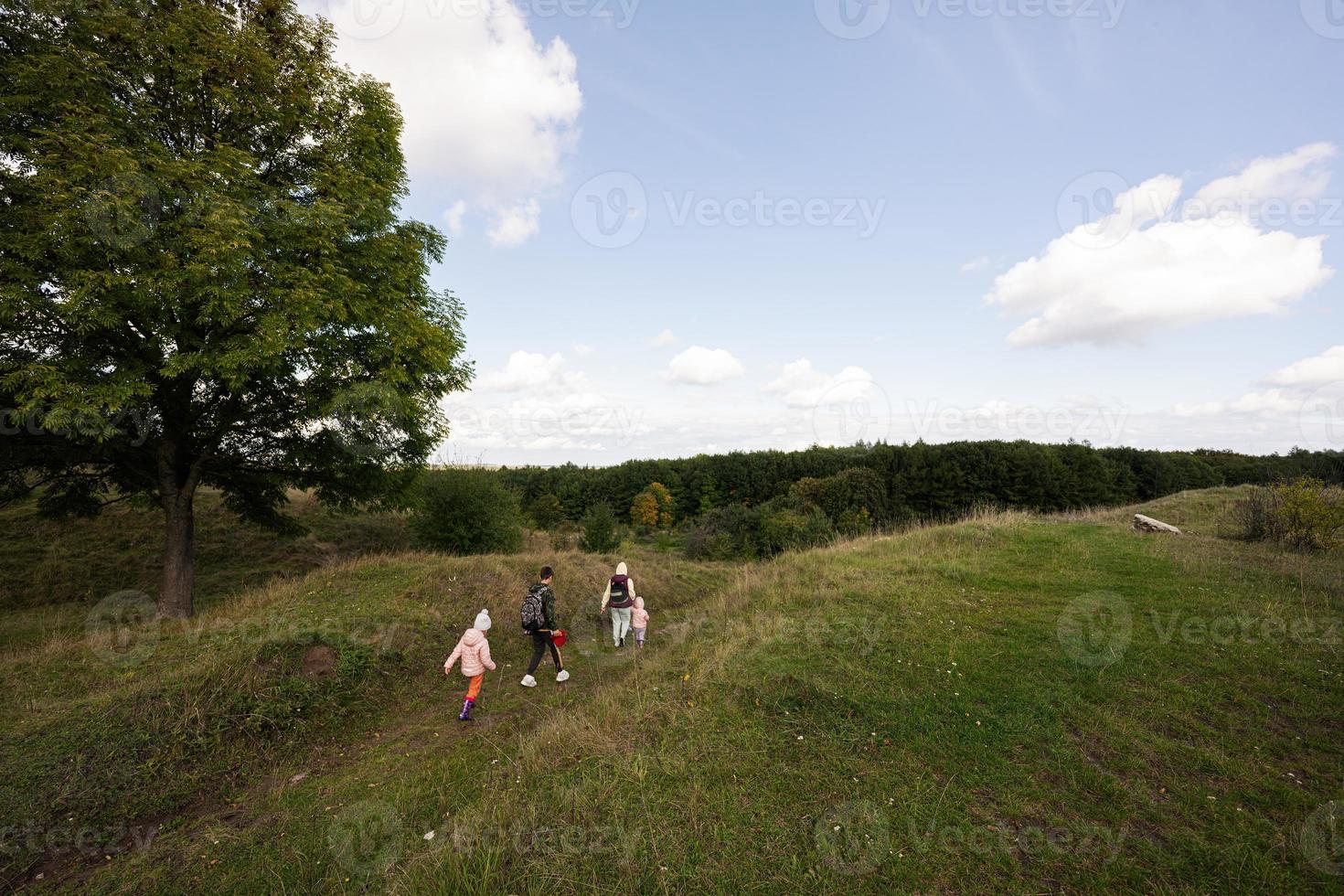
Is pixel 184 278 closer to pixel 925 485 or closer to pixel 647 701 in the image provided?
pixel 647 701

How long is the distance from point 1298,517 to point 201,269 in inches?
995

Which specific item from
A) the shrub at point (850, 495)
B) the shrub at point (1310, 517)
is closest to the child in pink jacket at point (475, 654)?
the shrub at point (1310, 517)

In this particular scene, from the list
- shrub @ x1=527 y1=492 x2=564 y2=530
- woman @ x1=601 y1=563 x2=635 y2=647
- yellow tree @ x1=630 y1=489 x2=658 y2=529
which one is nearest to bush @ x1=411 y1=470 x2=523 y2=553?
woman @ x1=601 y1=563 x2=635 y2=647

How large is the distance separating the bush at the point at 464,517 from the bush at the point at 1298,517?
23.7 m

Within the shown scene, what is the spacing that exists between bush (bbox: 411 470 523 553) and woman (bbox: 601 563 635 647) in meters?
9.02

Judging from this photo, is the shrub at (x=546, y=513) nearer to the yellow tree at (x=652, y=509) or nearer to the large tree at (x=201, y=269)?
the yellow tree at (x=652, y=509)

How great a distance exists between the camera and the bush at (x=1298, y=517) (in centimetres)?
1235

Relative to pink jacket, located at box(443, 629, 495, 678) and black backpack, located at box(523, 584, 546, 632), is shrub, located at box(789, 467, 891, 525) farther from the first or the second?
pink jacket, located at box(443, 629, 495, 678)

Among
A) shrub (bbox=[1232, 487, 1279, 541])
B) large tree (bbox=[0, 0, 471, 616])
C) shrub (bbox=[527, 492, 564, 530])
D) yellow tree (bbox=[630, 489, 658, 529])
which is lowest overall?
yellow tree (bbox=[630, 489, 658, 529])

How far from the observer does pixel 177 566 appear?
10938mm

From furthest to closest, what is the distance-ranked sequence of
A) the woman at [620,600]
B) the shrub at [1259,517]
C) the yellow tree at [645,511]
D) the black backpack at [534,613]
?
1. the yellow tree at [645,511]
2. the shrub at [1259,517]
3. the woman at [620,600]
4. the black backpack at [534,613]

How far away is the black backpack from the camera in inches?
366

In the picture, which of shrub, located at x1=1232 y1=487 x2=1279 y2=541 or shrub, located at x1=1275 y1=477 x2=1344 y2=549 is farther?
shrub, located at x1=1232 y1=487 x2=1279 y2=541

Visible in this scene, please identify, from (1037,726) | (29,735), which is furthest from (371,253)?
(1037,726)
